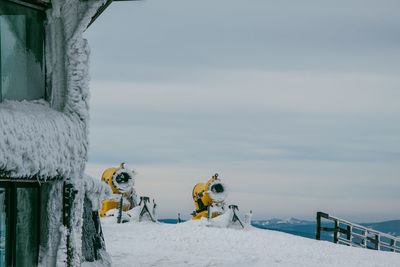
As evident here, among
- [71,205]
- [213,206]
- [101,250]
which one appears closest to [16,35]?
[71,205]

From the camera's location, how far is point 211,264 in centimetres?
1734

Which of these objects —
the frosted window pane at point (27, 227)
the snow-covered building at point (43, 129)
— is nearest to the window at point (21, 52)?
the snow-covered building at point (43, 129)

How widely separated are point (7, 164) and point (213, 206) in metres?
21.7

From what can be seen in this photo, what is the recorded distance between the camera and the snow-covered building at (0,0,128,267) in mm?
9500

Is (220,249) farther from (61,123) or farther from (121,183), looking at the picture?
(121,183)

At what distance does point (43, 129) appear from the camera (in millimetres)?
9812

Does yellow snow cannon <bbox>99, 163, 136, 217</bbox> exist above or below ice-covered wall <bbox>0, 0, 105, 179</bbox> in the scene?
below

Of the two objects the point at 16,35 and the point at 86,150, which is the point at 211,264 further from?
the point at 16,35

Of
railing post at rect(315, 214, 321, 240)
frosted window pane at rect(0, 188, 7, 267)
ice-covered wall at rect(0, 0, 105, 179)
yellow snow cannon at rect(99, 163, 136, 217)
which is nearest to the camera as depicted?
frosted window pane at rect(0, 188, 7, 267)

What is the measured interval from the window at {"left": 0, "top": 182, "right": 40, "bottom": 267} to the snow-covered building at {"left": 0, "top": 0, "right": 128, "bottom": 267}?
0.6 inches

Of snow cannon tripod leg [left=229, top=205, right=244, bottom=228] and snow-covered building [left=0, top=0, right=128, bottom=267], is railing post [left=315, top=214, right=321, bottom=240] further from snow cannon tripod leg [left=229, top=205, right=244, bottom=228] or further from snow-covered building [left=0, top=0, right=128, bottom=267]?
snow-covered building [left=0, top=0, right=128, bottom=267]

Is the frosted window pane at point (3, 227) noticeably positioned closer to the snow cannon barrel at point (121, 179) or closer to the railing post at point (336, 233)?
the railing post at point (336, 233)

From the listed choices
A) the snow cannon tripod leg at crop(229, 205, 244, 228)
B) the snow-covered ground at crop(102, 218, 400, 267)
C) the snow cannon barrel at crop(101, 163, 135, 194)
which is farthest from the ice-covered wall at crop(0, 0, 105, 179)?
the snow cannon barrel at crop(101, 163, 135, 194)

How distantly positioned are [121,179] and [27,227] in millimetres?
22695
